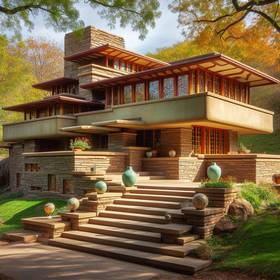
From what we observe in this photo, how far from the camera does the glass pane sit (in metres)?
18.5

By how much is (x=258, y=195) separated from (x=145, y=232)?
4.86 meters

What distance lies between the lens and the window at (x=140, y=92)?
66.0 feet

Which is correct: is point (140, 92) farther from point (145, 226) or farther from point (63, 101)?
point (145, 226)

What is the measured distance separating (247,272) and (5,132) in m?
24.7

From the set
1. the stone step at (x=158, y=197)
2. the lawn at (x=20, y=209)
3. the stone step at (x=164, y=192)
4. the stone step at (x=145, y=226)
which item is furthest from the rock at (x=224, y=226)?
the lawn at (x=20, y=209)

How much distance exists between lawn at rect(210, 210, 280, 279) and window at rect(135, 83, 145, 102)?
1112cm

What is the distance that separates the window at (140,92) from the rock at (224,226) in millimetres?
11258

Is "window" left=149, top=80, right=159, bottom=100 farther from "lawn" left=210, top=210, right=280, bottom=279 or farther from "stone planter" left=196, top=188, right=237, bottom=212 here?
"lawn" left=210, top=210, right=280, bottom=279

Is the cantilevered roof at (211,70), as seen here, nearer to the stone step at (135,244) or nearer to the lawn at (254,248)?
the lawn at (254,248)

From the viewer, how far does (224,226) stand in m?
9.97

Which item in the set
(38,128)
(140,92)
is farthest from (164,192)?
(38,128)

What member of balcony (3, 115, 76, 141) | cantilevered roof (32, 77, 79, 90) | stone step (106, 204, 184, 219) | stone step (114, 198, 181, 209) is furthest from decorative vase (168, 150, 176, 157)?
cantilevered roof (32, 77, 79, 90)

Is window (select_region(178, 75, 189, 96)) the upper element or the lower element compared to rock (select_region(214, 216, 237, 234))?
upper

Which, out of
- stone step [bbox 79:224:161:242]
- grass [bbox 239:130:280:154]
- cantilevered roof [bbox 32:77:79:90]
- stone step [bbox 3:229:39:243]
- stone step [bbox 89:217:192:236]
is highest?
cantilevered roof [bbox 32:77:79:90]
